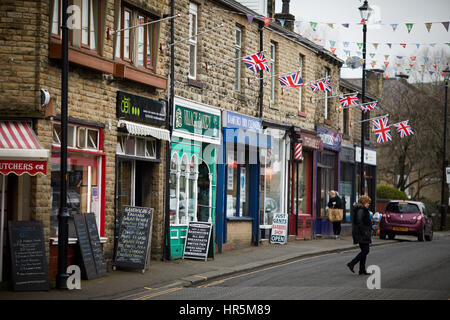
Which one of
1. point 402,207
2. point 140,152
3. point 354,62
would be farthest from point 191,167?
point 402,207

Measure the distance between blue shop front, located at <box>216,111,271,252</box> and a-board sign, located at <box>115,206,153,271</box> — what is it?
19.2 ft

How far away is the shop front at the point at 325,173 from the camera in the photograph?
1236 inches

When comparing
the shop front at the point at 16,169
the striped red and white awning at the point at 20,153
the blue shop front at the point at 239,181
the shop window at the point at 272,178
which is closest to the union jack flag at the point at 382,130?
the shop window at the point at 272,178

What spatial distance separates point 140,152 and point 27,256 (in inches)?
214

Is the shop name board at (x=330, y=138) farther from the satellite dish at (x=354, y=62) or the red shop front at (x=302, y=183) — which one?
the satellite dish at (x=354, y=62)

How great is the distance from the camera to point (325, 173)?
1284 inches

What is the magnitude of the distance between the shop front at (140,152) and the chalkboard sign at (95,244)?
1.58 m

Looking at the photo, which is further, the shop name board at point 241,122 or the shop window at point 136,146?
the shop name board at point 241,122

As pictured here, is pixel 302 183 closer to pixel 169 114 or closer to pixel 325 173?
pixel 325 173

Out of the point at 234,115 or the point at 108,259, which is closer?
the point at 108,259

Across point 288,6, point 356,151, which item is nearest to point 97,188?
point 288,6

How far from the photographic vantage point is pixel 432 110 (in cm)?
5100

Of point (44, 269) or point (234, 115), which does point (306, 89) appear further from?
point (44, 269)

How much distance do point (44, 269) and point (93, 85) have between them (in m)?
4.43
